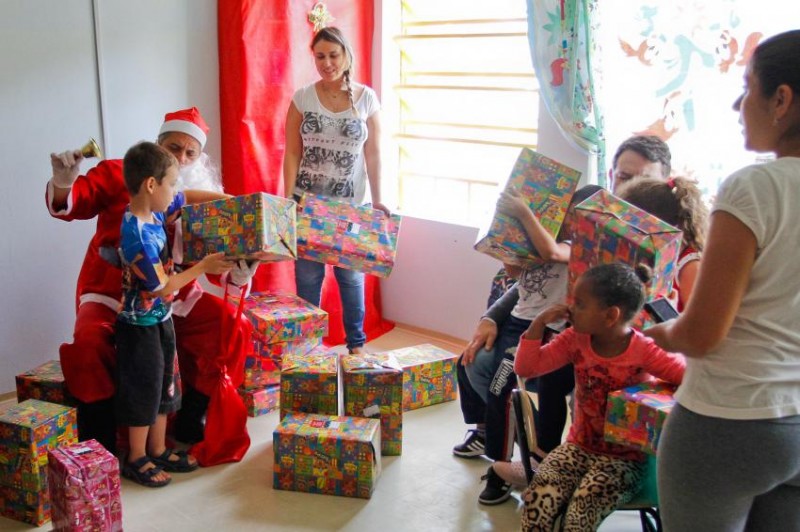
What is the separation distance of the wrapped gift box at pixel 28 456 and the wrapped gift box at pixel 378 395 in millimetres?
964

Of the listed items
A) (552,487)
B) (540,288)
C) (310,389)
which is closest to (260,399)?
(310,389)

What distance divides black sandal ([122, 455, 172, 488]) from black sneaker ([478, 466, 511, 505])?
1103 mm

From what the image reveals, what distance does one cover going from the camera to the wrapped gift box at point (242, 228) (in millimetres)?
2520

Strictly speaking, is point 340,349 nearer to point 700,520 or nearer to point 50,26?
point 50,26

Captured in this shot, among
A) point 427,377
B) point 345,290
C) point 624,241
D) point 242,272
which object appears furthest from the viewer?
point 345,290

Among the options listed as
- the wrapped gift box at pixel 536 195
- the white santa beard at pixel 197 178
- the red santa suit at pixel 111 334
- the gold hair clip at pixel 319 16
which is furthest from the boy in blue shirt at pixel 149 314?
the gold hair clip at pixel 319 16

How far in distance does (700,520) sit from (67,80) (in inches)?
119

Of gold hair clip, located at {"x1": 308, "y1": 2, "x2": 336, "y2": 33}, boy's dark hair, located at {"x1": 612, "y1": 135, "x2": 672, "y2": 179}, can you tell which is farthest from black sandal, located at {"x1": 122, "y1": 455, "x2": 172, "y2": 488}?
gold hair clip, located at {"x1": 308, "y1": 2, "x2": 336, "y2": 33}

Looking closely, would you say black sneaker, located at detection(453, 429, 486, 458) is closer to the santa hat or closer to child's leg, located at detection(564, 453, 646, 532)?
child's leg, located at detection(564, 453, 646, 532)

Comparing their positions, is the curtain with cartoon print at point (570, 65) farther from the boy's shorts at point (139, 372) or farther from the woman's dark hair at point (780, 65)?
the woman's dark hair at point (780, 65)

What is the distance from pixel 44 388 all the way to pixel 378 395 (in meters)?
1.20

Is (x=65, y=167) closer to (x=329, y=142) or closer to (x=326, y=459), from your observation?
(x=329, y=142)

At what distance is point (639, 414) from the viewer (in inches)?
74.3

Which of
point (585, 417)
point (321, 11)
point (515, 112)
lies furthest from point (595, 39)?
point (585, 417)
